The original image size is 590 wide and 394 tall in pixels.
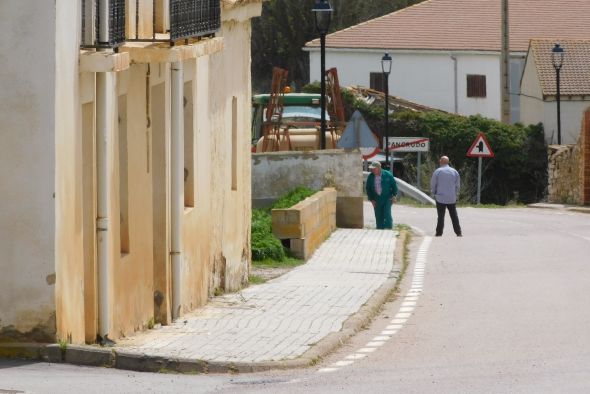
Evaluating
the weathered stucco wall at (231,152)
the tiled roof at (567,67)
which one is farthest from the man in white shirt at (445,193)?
the tiled roof at (567,67)

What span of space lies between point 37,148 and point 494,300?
8.17 meters

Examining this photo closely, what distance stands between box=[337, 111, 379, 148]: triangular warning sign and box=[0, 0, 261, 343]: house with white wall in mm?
13090

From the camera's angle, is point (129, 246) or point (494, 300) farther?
point (494, 300)

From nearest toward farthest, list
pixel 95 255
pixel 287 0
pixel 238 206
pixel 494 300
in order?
pixel 95 255 < pixel 494 300 < pixel 238 206 < pixel 287 0

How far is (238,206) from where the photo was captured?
20.9m

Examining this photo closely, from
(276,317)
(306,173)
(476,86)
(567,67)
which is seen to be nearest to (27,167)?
(276,317)

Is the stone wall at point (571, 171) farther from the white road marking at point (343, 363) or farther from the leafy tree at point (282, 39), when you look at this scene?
the white road marking at point (343, 363)

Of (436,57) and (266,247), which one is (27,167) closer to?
(266,247)

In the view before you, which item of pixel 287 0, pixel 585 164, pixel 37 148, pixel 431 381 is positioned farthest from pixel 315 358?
pixel 287 0

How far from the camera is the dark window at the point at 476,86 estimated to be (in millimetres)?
75812

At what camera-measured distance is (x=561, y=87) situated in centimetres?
6481

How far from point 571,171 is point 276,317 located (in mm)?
34452

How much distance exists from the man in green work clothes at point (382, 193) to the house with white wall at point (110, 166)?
1321cm

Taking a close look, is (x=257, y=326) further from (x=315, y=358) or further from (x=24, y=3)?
(x=24, y=3)
